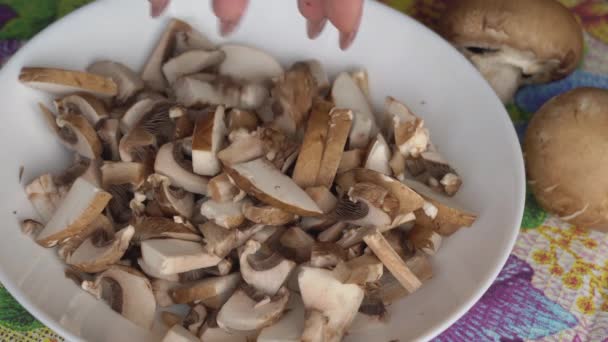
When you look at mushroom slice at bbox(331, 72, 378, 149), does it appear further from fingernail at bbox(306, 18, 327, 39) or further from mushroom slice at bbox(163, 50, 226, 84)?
mushroom slice at bbox(163, 50, 226, 84)

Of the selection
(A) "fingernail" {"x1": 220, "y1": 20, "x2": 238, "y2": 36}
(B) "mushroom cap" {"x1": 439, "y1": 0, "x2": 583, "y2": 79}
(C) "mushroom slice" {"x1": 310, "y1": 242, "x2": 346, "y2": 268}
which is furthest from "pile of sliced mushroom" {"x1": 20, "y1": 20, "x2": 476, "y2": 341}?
(B) "mushroom cap" {"x1": 439, "y1": 0, "x2": 583, "y2": 79}

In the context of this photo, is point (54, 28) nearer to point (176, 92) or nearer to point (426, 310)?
point (176, 92)

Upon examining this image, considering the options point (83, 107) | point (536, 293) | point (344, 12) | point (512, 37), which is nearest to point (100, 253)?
point (83, 107)

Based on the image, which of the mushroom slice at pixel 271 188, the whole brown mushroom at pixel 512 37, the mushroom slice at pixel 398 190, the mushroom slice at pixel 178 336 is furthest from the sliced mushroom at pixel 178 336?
the whole brown mushroom at pixel 512 37

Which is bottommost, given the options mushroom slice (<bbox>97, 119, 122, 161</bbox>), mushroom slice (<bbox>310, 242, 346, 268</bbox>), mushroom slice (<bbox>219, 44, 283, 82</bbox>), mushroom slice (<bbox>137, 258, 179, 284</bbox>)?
mushroom slice (<bbox>137, 258, 179, 284</bbox>)

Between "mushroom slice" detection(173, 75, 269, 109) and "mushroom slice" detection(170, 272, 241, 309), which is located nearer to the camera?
"mushroom slice" detection(170, 272, 241, 309)

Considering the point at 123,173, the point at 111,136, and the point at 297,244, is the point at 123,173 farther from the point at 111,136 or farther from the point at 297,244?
the point at 297,244
